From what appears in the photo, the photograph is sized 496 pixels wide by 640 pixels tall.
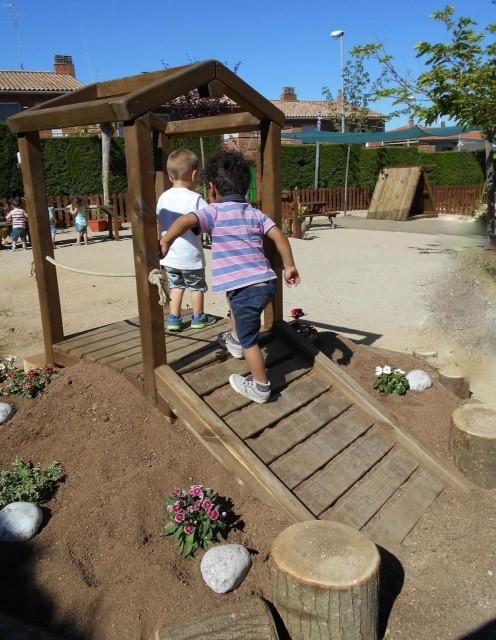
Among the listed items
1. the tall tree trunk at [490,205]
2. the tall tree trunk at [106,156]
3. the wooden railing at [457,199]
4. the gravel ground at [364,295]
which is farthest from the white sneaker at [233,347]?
the wooden railing at [457,199]

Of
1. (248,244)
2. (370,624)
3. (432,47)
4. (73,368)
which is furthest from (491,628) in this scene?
(432,47)

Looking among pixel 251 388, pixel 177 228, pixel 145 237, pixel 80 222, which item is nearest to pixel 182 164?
pixel 177 228

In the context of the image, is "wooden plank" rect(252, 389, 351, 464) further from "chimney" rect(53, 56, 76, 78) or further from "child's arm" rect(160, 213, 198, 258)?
"chimney" rect(53, 56, 76, 78)

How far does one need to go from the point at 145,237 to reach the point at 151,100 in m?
0.73

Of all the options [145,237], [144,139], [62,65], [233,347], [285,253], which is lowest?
[233,347]

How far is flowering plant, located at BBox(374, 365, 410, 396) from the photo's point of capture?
14.8ft

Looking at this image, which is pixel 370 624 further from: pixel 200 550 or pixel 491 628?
pixel 200 550

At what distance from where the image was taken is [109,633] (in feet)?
7.77

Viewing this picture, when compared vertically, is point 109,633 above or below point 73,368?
below

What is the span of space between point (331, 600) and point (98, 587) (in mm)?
1030

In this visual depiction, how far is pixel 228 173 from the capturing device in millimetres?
3473

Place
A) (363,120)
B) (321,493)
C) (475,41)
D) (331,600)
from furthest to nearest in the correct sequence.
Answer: (363,120), (475,41), (321,493), (331,600)

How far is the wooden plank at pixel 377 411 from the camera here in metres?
3.50

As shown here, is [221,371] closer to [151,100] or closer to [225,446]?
[225,446]
